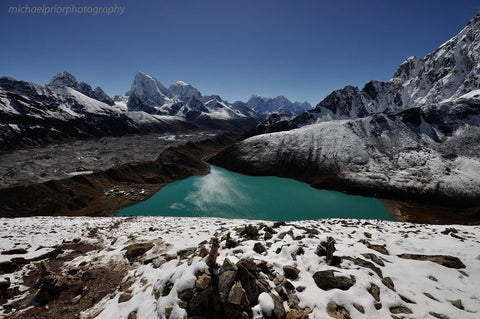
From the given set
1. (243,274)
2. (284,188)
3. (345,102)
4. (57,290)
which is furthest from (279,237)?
(345,102)

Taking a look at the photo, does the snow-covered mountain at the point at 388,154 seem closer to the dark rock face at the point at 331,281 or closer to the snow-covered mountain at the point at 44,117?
the dark rock face at the point at 331,281

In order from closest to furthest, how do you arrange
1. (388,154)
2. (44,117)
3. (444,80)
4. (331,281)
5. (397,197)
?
(331,281), (397,197), (388,154), (44,117), (444,80)

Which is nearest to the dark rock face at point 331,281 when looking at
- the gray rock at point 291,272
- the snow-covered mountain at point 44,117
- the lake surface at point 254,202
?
the gray rock at point 291,272

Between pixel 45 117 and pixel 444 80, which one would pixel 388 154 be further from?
pixel 45 117

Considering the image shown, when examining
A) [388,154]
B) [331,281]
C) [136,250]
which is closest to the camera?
[331,281]

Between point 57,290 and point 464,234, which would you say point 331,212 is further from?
point 57,290

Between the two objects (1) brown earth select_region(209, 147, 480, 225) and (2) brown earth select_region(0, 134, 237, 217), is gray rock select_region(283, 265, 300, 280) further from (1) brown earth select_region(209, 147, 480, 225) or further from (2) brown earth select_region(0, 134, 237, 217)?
(1) brown earth select_region(209, 147, 480, 225)

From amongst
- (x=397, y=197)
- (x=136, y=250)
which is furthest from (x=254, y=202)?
(x=136, y=250)
